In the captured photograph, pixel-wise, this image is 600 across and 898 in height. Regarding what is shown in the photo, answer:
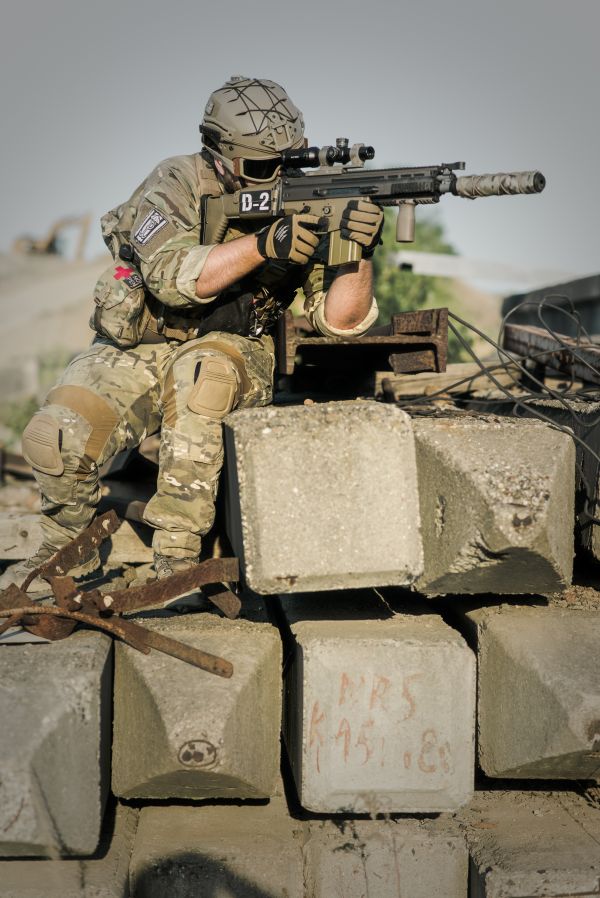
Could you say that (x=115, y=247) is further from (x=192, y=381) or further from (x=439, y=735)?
(x=439, y=735)

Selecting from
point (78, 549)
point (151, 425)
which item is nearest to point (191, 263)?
point (151, 425)

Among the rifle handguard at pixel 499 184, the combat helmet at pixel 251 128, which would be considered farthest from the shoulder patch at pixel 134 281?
the rifle handguard at pixel 499 184

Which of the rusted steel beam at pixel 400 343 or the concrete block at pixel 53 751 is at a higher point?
the rusted steel beam at pixel 400 343

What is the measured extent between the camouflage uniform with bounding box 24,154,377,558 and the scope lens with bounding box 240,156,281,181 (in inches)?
5.1

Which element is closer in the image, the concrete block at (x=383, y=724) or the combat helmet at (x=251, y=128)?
the concrete block at (x=383, y=724)

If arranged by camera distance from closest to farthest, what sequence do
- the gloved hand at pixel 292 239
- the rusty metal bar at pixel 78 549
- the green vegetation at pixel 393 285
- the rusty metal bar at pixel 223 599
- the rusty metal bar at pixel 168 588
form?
the rusty metal bar at pixel 168 588, the rusty metal bar at pixel 223 599, the rusty metal bar at pixel 78 549, the gloved hand at pixel 292 239, the green vegetation at pixel 393 285

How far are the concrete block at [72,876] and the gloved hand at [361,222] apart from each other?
2047 mm

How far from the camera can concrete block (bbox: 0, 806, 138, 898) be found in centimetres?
228

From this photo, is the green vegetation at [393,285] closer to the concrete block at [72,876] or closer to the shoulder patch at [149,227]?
the shoulder patch at [149,227]

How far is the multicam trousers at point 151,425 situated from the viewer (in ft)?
10.4

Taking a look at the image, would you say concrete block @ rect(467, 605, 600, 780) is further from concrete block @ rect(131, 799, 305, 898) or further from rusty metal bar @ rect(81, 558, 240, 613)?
rusty metal bar @ rect(81, 558, 240, 613)

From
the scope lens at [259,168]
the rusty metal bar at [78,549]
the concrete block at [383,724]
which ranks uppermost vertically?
the scope lens at [259,168]

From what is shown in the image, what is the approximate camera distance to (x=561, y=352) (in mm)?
4121

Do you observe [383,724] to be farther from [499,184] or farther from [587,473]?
[499,184]
